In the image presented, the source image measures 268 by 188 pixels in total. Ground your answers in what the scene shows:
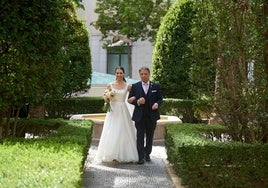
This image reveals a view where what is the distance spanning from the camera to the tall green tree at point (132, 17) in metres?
30.1

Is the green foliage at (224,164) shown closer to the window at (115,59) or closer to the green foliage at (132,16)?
the green foliage at (132,16)

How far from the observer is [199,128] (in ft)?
33.3

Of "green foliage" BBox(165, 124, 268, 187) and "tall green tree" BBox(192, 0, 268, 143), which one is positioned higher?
"tall green tree" BBox(192, 0, 268, 143)

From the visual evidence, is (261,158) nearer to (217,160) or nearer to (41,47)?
(217,160)

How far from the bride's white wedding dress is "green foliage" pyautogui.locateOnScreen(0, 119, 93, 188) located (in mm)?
1849

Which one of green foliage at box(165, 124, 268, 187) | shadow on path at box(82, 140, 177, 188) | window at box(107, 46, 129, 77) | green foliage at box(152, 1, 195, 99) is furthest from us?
window at box(107, 46, 129, 77)

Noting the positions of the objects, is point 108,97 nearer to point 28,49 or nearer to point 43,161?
point 28,49

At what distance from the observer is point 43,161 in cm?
591

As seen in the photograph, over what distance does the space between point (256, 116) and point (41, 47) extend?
152 inches

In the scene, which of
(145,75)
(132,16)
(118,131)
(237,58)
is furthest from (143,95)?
(132,16)

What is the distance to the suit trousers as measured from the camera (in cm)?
1037

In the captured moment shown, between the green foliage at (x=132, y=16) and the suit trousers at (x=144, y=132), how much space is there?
19430mm

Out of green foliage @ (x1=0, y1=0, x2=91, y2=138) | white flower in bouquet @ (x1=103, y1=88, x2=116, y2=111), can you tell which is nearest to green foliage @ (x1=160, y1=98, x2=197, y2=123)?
white flower in bouquet @ (x1=103, y1=88, x2=116, y2=111)

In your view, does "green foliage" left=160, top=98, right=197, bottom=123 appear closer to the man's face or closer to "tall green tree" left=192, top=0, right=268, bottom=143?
the man's face
